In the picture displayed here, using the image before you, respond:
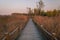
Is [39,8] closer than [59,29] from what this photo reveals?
No

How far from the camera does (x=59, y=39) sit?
5039 mm

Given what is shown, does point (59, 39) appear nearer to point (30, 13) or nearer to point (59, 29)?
point (59, 29)

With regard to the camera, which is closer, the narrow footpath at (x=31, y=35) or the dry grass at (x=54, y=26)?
the dry grass at (x=54, y=26)

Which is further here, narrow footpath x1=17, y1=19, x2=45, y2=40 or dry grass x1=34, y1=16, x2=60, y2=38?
narrow footpath x1=17, y1=19, x2=45, y2=40

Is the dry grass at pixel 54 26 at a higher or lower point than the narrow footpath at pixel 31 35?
higher

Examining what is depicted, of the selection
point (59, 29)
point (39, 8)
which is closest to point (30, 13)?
point (39, 8)

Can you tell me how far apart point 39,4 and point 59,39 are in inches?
1212

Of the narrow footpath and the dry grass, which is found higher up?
the dry grass

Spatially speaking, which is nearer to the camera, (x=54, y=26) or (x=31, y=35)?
(x=54, y=26)

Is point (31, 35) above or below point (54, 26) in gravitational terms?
below

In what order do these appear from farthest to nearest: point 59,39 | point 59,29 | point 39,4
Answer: point 39,4 < point 59,29 < point 59,39

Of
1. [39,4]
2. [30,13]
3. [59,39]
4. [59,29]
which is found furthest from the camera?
[30,13]

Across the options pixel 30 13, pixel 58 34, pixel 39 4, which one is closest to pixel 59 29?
pixel 58 34

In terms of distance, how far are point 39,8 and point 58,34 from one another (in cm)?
3191
